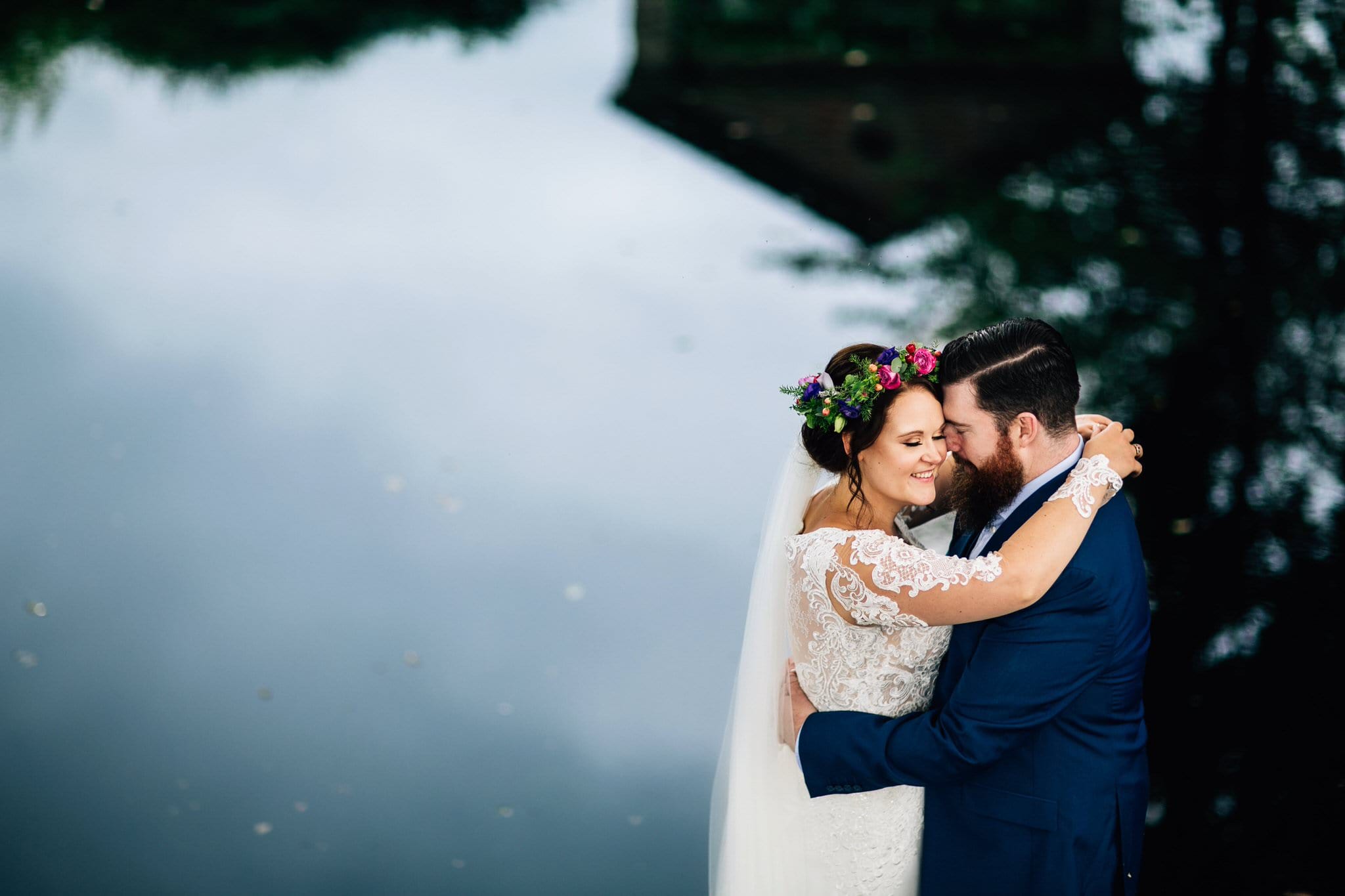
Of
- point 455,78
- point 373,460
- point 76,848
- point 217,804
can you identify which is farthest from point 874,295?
point 76,848

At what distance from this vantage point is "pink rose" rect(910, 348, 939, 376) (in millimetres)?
2922

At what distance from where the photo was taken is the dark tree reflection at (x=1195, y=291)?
472 centimetres

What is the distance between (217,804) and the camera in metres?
4.59

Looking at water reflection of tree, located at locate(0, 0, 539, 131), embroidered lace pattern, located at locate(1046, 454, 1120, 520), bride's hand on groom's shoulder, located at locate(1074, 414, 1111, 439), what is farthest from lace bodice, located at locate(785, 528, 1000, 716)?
water reflection of tree, located at locate(0, 0, 539, 131)

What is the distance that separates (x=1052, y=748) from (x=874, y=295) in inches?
195

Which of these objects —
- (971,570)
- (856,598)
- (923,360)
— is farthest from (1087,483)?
(856,598)

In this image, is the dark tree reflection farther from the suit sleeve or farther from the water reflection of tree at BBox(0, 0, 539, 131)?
the water reflection of tree at BBox(0, 0, 539, 131)

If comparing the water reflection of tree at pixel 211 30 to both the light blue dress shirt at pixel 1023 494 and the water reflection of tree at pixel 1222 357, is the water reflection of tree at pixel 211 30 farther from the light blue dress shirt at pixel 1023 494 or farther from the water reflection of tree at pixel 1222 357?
the light blue dress shirt at pixel 1023 494

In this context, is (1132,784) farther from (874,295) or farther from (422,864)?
(874,295)

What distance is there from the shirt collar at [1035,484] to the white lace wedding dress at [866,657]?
0.22 metres

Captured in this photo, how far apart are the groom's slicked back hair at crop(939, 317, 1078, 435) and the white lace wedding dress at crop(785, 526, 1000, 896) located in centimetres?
41

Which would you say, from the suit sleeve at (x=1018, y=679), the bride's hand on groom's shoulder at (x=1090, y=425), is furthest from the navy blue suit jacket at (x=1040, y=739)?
the bride's hand on groom's shoulder at (x=1090, y=425)

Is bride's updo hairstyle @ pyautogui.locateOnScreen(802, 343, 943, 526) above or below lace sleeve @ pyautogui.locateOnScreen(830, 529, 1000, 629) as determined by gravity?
above

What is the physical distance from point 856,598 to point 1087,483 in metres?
0.61
